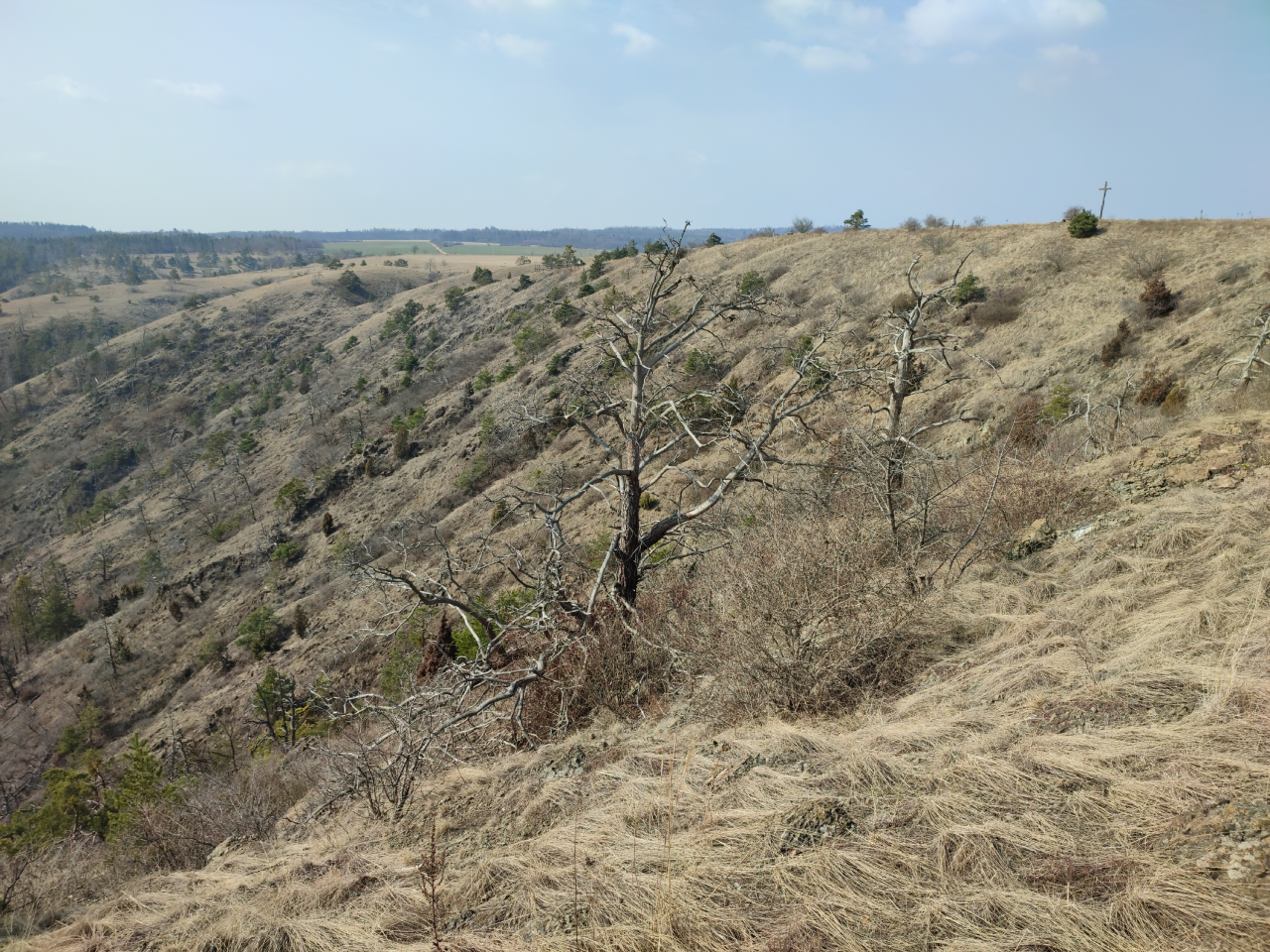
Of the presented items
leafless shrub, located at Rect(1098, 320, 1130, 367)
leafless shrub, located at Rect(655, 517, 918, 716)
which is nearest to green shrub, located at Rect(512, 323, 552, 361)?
leafless shrub, located at Rect(1098, 320, 1130, 367)

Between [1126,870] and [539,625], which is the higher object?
[1126,870]

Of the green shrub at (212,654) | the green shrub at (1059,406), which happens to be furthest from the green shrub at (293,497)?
the green shrub at (1059,406)

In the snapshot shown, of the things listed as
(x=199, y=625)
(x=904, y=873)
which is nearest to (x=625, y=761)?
(x=904, y=873)

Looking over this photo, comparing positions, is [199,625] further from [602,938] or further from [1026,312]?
[1026,312]

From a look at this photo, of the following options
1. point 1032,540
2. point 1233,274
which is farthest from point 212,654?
point 1233,274

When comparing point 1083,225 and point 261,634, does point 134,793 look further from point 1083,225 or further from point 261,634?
point 1083,225

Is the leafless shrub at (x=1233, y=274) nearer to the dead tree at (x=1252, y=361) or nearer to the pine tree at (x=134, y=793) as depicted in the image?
the dead tree at (x=1252, y=361)

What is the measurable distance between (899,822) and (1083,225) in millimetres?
37196

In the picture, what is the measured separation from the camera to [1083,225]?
30266mm

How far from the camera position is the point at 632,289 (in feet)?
144

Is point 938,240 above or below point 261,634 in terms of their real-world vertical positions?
above

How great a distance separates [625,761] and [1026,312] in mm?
27803

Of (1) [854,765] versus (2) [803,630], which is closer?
(1) [854,765]

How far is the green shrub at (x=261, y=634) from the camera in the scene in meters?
27.9
